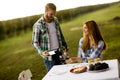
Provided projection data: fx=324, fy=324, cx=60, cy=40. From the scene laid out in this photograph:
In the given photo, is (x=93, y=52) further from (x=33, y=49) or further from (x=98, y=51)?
(x=33, y=49)

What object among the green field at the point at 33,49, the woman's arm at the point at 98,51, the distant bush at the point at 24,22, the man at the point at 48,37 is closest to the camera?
the woman's arm at the point at 98,51

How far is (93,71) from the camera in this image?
9.51 ft

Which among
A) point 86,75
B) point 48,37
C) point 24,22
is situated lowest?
point 86,75

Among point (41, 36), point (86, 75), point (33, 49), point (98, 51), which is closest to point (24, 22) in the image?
point (33, 49)

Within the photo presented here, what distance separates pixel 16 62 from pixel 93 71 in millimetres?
2745

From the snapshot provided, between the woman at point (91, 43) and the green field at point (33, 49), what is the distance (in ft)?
4.59

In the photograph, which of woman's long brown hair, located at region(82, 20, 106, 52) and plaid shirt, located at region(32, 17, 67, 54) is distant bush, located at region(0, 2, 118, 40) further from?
woman's long brown hair, located at region(82, 20, 106, 52)

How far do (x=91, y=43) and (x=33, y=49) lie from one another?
5.92 feet

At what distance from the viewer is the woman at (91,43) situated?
144 inches

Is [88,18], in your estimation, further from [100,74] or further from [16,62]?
[100,74]

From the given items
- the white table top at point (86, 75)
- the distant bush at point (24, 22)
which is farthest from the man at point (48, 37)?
the distant bush at point (24, 22)

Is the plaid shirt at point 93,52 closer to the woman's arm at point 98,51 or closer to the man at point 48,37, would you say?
the woman's arm at point 98,51

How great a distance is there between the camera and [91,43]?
3.71 metres

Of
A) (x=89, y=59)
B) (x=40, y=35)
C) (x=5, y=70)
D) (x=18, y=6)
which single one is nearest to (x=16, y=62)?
(x=5, y=70)
